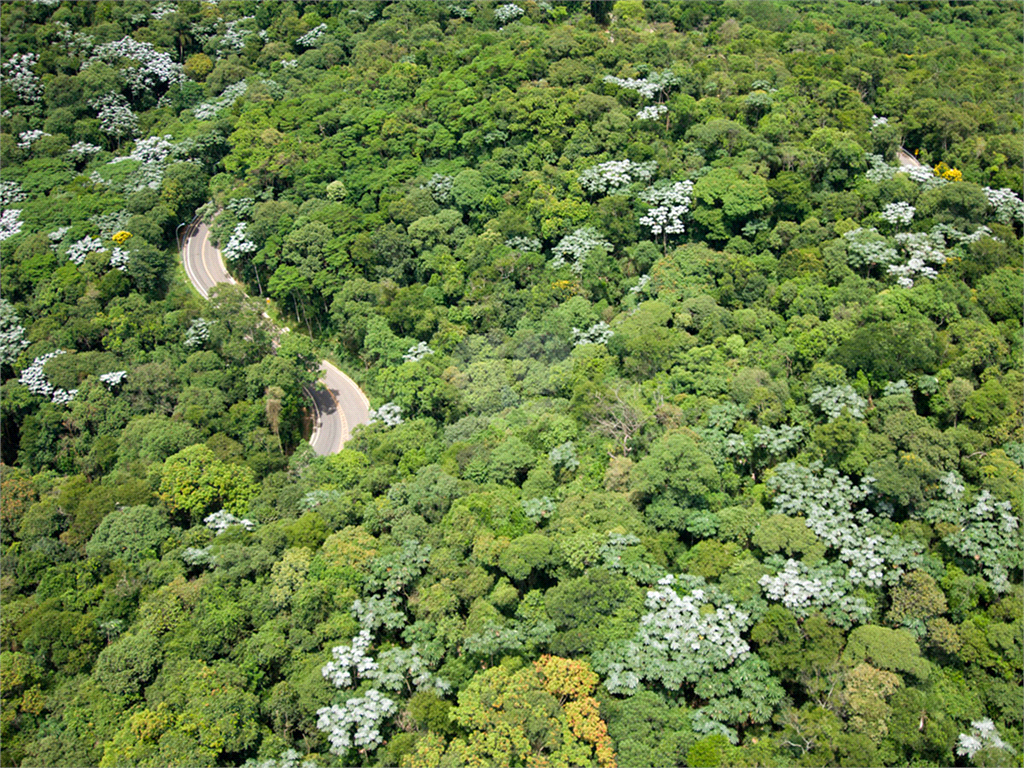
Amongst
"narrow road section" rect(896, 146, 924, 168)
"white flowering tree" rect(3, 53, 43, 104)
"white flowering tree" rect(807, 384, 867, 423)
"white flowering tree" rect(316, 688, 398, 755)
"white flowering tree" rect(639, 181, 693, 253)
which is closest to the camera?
"white flowering tree" rect(316, 688, 398, 755)

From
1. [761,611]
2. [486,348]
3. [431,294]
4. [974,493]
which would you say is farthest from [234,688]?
[974,493]

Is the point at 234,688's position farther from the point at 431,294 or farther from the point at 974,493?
the point at 974,493

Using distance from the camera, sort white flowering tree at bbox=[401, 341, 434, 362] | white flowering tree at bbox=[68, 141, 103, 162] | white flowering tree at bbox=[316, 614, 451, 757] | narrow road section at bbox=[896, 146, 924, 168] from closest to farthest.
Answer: white flowering tree at bbox=[316, 614, 451, 757]
white flowering tree at bbox=[401, 341, 434, 362]
narrow road section at bbox=[896, 146, 924, 168]
white flowering tree at bbox=[68, 141, 103, 162]

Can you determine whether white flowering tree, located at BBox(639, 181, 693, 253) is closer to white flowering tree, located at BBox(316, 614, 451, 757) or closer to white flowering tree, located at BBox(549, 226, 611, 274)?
white flowering tree, located at BBox(549, 226, 611, 274)

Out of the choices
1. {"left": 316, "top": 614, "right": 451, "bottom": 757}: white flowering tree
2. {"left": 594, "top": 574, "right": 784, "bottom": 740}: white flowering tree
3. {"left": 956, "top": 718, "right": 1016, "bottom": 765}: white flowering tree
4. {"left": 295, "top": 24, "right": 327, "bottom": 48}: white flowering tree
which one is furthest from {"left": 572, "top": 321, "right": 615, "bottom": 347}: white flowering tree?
{"left": 295, "top": 24, "right": 327, "bottom": 48}: white flowering tree

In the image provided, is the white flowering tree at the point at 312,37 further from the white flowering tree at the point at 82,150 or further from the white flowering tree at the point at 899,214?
the white flowering tree at the point at 899,214

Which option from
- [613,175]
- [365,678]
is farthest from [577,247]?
[365,678]

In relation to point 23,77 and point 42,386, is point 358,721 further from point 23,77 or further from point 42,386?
point 23,77

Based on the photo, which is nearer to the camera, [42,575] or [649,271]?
[42,575]
